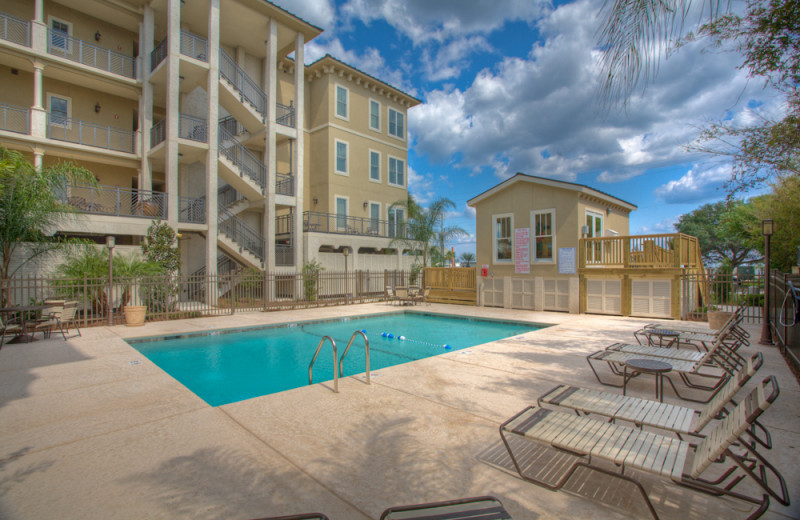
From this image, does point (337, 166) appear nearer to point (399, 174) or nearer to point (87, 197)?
point (399, 174)

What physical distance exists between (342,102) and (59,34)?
13731mm

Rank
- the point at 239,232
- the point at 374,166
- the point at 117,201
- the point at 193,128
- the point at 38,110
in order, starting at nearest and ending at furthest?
the point at 117,201 < the point at 38,110 < the point at 193,128 < the point at 239,232 < the point at 374,166

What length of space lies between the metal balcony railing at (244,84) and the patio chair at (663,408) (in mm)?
20850

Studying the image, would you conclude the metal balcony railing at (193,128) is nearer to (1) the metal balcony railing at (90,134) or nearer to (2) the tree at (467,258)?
(1) the metal balcony railing at (90,134)

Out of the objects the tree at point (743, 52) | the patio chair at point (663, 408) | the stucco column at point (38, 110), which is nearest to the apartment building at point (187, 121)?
the stucco column at point (38, 110)

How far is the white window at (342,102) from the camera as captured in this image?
24234 mm

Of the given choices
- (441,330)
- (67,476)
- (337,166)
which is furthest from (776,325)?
(337,166)

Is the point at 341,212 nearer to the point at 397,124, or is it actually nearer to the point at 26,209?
the point at 397,124

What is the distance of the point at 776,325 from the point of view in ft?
26.9

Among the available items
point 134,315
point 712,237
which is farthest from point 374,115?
Answer: point 712,237

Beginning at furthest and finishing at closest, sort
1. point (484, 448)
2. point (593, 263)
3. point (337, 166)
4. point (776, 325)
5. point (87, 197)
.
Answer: point (337, 166), point (87, 197), point (593, 263), point (776, 325), point (484, 448)


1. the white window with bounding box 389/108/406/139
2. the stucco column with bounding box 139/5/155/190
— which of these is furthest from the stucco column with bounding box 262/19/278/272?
the white window with bounding box 389/108/406/139

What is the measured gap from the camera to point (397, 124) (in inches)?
1121

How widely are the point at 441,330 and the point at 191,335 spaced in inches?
302
